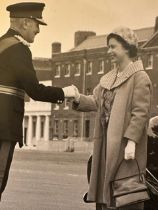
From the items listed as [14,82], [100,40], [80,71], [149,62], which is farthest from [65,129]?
[14,82]

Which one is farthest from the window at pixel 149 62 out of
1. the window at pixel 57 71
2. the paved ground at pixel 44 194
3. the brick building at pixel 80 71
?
the paved ground at pixel 44 194

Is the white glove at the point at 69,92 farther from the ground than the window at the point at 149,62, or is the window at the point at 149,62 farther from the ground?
the white glove at the point at 69,92

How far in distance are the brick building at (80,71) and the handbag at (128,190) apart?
123 feet

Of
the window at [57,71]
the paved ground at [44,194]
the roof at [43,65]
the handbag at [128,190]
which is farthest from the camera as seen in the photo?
the roof at [43,65]

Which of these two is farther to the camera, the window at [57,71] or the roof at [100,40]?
the window at [57,71]

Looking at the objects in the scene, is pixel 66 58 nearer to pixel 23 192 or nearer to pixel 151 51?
pixel 151 51

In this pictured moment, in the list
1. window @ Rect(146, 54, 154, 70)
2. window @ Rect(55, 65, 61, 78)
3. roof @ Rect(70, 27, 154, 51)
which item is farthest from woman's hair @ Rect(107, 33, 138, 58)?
window @ Rect(55, 65, 61, 78)

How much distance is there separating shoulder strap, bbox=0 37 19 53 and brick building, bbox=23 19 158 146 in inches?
1467

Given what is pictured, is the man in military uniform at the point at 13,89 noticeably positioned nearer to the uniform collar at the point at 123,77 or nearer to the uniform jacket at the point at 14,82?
the uniform jacket at the point at 14,82

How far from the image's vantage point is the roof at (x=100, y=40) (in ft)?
137

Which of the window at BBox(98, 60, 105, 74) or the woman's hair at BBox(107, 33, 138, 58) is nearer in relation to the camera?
the woman's hair at BBox(107, 33, 138, 58)

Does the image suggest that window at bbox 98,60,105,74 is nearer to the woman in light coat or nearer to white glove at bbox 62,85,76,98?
white glove at bbox 62,85,76,98

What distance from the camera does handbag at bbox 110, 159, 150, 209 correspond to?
4.54 m

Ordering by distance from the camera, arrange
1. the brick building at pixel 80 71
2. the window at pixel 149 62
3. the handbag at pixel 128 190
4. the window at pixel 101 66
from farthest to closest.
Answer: the window at pixel 101 66 → the brick building at pixel 80 71 → the window at pixel 149 62 → the handbag at pixel 128 190
